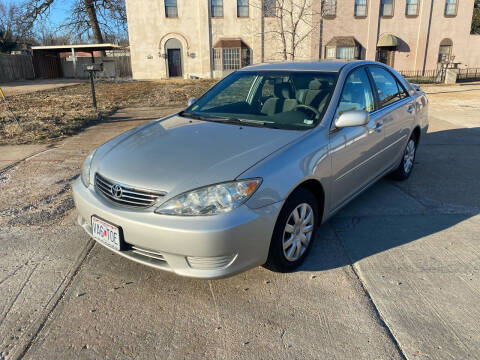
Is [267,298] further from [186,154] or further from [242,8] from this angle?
[242,8]

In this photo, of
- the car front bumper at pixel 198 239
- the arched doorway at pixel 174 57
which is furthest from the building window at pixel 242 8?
the car front bumper at pixel 198 239

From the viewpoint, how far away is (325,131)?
3.22m

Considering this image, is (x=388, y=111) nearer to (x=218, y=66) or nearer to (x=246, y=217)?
(x=246, y=217)

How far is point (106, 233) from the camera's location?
2.76 metres

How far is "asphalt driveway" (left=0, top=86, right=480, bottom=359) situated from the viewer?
2350mm

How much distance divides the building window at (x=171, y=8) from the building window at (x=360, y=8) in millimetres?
12619

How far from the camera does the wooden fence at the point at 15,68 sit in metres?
28.9

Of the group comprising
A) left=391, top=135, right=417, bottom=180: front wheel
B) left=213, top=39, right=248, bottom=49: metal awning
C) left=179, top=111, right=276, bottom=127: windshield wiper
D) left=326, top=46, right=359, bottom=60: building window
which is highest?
left=213, top=39, right=248, bottom=49: metal awning

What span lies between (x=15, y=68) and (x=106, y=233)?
34.2 meters

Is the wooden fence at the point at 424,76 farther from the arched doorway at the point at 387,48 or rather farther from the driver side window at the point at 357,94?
the driver side window at the point at 357,94

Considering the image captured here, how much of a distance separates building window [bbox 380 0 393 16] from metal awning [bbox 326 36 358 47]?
2721 millimetres

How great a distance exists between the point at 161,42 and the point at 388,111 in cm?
2687

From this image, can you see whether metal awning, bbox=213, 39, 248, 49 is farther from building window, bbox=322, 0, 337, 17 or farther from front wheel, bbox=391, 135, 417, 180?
front wheel, bbox=391, 135, 417, 180

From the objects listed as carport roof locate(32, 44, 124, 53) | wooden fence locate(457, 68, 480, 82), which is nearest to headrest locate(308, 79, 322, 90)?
wooden fence locate(457, 68, 480, 82)
